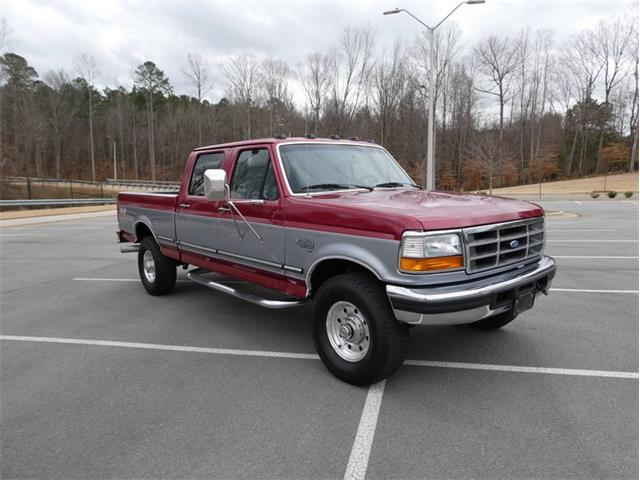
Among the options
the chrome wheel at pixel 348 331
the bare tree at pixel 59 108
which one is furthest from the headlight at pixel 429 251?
the bare tree at pixel 59 108

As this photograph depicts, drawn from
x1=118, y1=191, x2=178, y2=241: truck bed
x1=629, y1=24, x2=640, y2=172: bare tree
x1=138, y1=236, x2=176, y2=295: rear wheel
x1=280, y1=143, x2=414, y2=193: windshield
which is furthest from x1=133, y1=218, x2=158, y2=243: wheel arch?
x1=629, y1=24, x2=640, y2=172: bare tree

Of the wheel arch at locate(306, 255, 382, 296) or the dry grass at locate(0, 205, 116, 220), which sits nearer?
the wheel arch at locate(306, 255, 382, 296)

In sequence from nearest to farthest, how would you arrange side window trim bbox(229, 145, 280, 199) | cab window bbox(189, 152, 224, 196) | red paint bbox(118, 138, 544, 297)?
red paint bbox(118, 138, 544, 297) → side window trim bbox(229, 145, 280, 199) → cab window bbox(189, 152, 224, 196)

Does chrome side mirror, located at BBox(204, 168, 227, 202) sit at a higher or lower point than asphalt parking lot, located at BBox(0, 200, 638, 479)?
higher

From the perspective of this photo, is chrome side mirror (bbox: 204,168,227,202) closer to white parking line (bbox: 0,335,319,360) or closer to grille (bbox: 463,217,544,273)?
white parking line (bbox: 0,335,319,360)

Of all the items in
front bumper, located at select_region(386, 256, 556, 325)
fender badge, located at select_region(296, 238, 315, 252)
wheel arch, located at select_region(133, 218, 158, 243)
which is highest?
fender badge, located at select_region(296, 238, 315, 252)

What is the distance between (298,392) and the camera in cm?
358

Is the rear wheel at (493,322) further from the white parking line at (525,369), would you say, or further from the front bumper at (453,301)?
the front bumper at (453,301)

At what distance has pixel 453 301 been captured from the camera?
3160mm

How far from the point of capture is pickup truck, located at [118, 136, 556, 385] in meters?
3.23

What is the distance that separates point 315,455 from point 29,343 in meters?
3.71

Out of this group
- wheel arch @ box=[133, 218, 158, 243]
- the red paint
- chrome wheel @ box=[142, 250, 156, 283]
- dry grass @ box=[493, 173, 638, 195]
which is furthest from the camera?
dry grass @ box=[493, 173, 638, 195]

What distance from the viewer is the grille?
3.34 metres

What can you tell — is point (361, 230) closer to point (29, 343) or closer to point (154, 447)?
point (154, 447)
